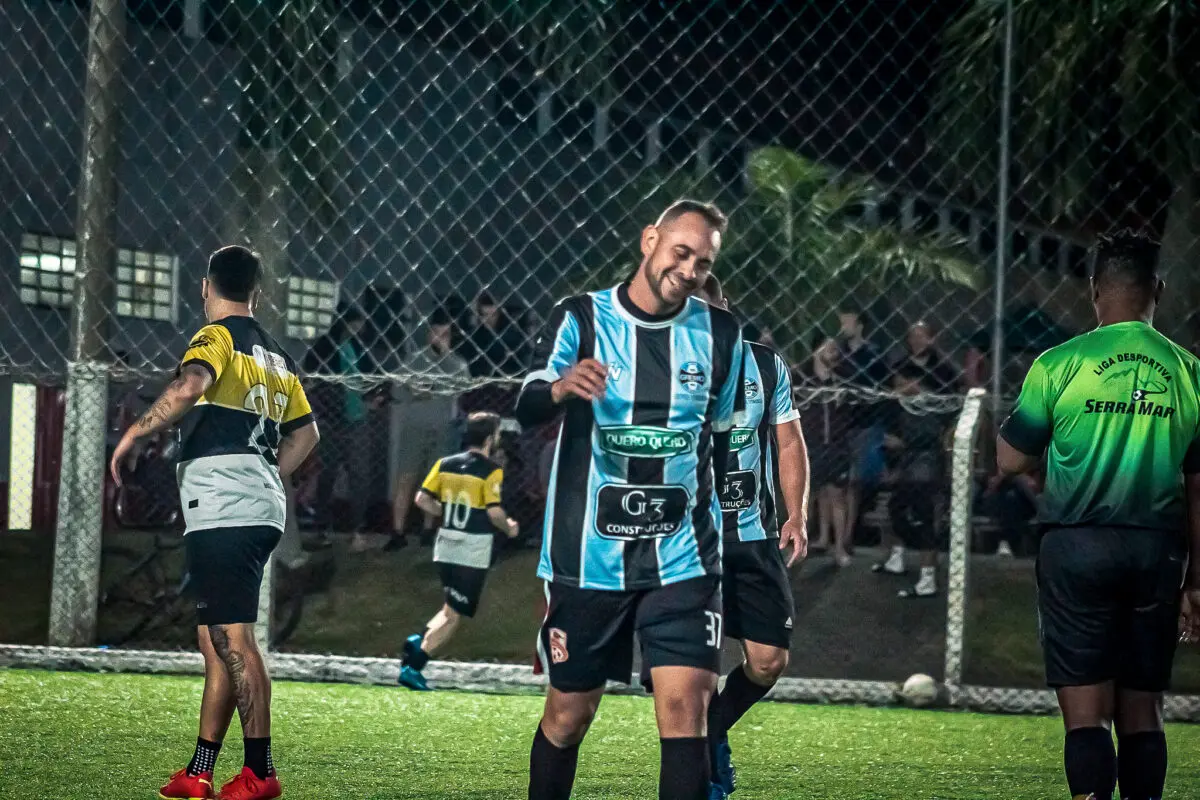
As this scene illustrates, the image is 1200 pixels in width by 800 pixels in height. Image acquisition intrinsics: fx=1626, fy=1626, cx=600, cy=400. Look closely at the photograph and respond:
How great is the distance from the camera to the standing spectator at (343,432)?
982 centimetres

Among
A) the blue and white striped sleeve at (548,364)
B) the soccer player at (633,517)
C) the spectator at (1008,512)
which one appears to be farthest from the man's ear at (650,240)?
the spectator at (1008,512)

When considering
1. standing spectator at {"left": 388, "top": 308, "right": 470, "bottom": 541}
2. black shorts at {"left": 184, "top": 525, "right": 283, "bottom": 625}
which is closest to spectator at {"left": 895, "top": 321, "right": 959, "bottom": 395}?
standing spectator at {"left": 388, "top": 308, "right": 470, "bottom": 541}

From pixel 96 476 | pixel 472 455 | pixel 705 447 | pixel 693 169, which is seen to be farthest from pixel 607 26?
pixel 693 169

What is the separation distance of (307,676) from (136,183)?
32.8 feet

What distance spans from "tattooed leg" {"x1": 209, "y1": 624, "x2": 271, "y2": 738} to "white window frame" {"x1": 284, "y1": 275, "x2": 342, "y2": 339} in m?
10.0

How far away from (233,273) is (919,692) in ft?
15.5

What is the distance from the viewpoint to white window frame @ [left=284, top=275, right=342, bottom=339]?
16.1 m

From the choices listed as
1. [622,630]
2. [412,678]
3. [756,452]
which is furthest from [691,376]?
[412,678]

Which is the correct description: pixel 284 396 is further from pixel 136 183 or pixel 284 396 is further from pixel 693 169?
pixel 693 169

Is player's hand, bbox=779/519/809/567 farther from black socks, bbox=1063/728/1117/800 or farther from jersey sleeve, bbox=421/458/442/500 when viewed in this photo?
jersey sleeve, bbox=421/458/442/500

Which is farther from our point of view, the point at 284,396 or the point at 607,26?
the point at 607,26

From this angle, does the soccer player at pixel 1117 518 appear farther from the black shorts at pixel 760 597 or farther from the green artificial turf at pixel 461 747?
the green artificial turf at pixel 461 747

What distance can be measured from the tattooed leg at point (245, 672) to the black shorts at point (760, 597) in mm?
1606

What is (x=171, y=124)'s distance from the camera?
59.0 ft
